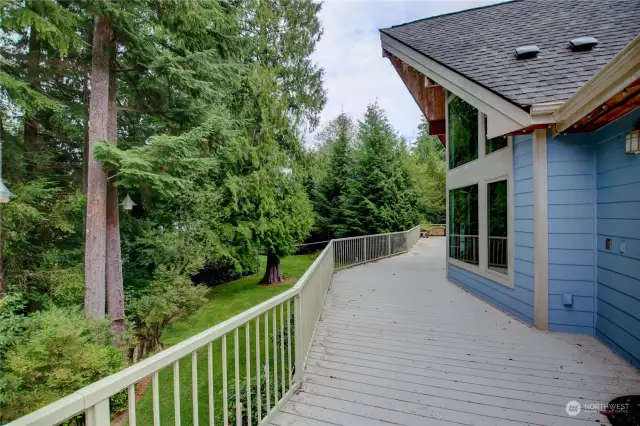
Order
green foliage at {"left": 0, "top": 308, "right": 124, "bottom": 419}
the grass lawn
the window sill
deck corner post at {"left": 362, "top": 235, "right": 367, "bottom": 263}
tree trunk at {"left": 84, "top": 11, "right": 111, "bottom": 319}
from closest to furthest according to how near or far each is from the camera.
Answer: green foliage at {"left": 0, "top": 308, "right": 124, "bottom": 419}
the grass lawn
the window sill
tree trunk at {"left": 84, "top": 11, "right": 111, "bottom": 319}
deck corner post at {"left": 362, "top": 235, "right": 367, "bottom": 263}

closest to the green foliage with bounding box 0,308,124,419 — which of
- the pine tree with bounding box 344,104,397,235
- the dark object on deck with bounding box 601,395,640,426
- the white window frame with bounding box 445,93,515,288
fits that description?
the dark object on deck with bounding box 601,395,640,426

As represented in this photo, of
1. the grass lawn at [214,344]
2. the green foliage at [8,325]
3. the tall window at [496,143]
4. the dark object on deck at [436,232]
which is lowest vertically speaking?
the grass lawn at [214,344]

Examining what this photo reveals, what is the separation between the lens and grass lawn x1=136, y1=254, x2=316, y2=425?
13.9ft

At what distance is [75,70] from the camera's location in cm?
667

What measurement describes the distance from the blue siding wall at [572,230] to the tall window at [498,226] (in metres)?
0.87

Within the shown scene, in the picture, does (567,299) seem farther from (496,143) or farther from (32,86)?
(32,86)

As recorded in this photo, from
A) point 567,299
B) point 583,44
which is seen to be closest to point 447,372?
point 567,299

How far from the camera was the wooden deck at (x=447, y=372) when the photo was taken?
238cm

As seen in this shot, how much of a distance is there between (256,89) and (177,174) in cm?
444

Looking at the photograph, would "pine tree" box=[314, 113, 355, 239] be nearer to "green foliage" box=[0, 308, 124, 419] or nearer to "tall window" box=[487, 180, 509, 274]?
"tall window" box=[487, 180, 509, 274]

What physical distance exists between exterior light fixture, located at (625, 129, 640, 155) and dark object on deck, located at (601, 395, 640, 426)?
220 cm

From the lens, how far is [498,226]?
5168 mm

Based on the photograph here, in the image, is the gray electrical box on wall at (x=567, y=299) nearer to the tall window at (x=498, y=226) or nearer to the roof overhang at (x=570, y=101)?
the tall window at (x=498, y=226)

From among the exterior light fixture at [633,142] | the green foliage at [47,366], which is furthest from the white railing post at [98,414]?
the exterior light fixture at [633,142]
